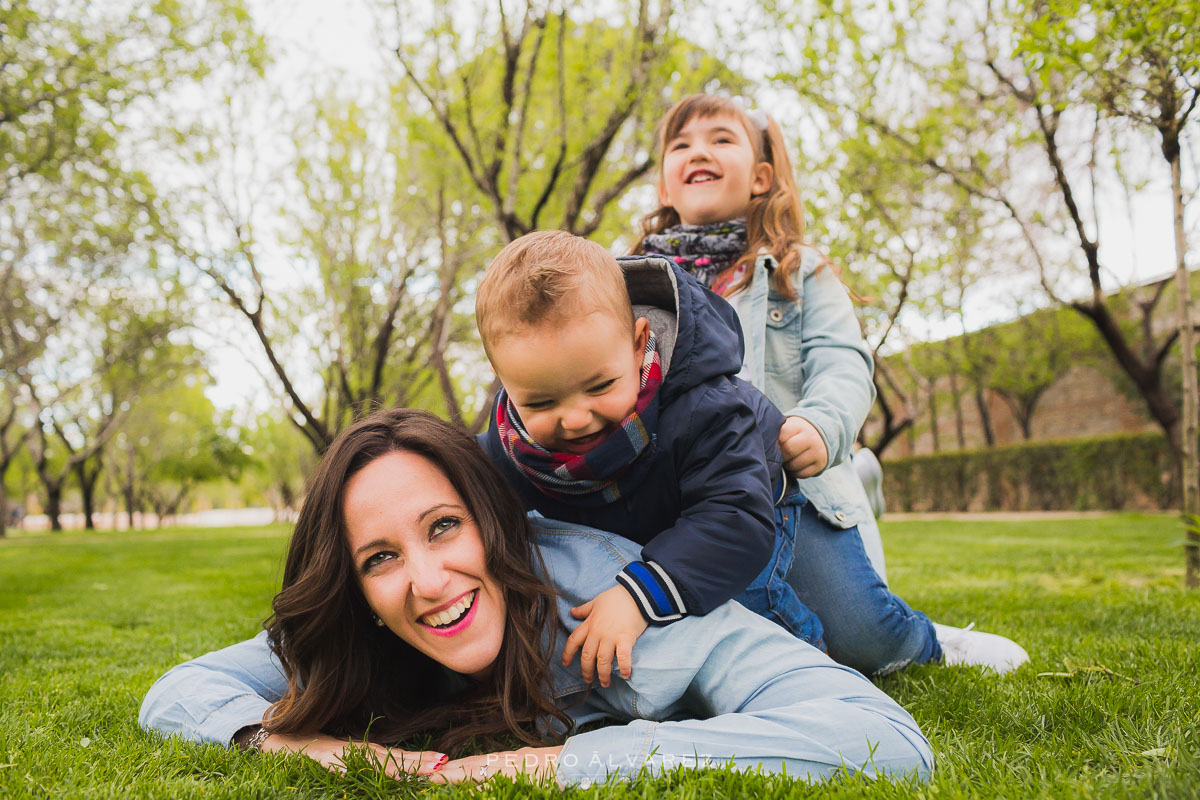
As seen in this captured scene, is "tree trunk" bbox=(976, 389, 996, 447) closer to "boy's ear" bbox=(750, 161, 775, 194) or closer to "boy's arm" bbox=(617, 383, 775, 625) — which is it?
"boy's ear" bbox=(750, 161, 775, 194)

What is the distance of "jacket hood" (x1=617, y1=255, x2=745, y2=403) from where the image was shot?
240 cm

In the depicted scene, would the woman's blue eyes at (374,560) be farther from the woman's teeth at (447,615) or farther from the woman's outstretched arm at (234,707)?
the woman's outstretched arm at (234,707)

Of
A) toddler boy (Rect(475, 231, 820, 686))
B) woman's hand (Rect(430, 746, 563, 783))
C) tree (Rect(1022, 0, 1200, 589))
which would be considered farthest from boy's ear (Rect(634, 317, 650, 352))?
tree (Rect(1022, 0, 1200, 589))

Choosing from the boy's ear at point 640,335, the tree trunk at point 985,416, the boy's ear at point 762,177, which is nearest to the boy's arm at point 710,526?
the boy's ear at point 640,335

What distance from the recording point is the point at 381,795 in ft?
6.46

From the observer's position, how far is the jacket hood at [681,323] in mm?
2398

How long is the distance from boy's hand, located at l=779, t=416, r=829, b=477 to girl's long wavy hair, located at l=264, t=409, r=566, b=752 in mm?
921

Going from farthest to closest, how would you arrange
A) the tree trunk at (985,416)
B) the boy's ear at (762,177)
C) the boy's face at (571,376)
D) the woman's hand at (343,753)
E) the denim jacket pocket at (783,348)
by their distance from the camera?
the tree trunk at (985,416), the boy's ear at (762,177), the denim jacket pocket at (783,348), the boy's face at (571,376), the woman's hand at (343,753)

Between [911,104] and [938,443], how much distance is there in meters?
25.7

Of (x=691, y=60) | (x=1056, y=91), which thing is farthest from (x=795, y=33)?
(x=1056, y=91)

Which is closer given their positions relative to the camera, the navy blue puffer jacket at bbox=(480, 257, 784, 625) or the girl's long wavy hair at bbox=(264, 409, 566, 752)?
the navy blue puffer jacket at bbox=(480, 257, 784, 625)

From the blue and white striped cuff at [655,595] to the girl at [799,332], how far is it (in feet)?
3.25

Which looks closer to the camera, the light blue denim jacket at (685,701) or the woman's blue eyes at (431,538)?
the light blue denim jacket at (685,701)

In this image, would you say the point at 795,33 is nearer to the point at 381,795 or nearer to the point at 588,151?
the point at 588,151
